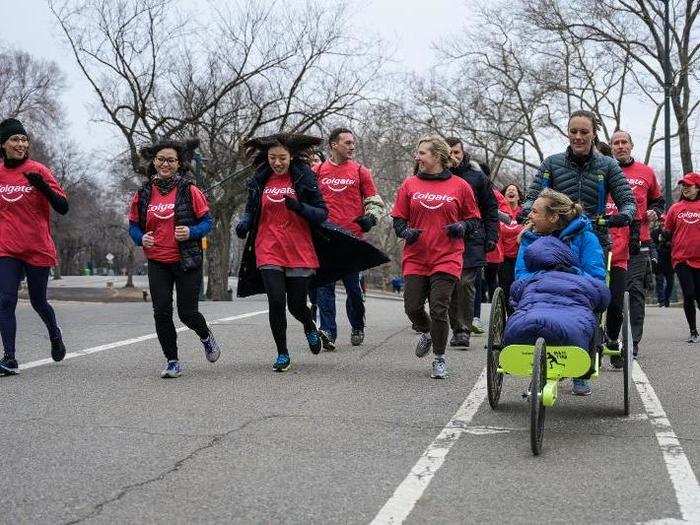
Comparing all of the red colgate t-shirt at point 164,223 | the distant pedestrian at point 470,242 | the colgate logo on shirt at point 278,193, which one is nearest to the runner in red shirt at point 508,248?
the distant pedestrian at point 470,242

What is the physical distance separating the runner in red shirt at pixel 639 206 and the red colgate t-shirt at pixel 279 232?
312cm

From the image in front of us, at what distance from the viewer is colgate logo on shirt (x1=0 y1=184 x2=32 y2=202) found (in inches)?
338

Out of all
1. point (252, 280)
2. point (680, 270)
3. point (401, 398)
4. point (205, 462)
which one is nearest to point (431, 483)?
point (205, 462)

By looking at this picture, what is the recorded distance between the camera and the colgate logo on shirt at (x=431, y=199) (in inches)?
334

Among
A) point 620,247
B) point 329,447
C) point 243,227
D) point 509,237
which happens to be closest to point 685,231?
point 509,237

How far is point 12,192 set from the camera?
8.59 metres

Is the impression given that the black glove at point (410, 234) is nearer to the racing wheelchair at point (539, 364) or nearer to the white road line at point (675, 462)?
the racing wheelchair at point (539, 364)

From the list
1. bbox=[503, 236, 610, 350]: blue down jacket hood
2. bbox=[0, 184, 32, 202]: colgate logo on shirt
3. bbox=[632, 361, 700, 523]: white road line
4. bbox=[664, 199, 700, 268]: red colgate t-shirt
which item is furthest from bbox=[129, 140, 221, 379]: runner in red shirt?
bbox=[664, 199, 700, 268]: red colgate t-shirt

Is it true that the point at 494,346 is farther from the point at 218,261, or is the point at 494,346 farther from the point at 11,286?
the point at 218,261

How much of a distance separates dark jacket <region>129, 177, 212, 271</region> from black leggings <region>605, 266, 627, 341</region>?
3266 millimetres

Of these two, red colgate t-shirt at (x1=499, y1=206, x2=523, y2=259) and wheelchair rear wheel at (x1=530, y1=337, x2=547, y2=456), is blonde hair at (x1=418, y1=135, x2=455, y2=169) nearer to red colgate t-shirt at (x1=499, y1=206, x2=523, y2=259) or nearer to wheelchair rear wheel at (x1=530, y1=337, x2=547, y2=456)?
wheelchair rear wheel at (x1=530, y1=337, x2=547, y2=456)

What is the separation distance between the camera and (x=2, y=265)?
8523 millimetres

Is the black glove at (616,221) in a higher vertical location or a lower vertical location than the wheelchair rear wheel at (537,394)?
higher

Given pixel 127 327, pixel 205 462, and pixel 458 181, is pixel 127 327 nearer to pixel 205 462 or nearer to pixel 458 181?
pixel 458 181
